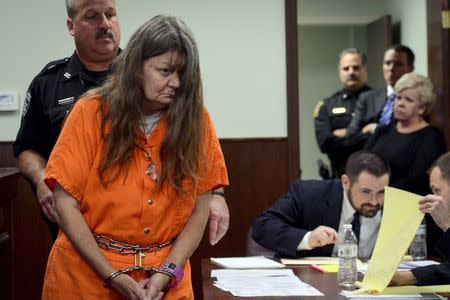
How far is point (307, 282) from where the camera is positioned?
2803mm

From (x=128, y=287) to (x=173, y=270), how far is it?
5.3 inches

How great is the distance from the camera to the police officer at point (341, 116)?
5.70 m

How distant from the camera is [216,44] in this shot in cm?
483

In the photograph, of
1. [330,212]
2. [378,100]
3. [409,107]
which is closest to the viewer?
[330,212]

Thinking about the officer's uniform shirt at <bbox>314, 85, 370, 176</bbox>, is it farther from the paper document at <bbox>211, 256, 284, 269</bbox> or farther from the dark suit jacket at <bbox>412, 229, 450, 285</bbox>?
the dark suit jacket at <bbox>412, 229, 450, 285</bbox>

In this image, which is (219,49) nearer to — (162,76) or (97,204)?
(162,76)

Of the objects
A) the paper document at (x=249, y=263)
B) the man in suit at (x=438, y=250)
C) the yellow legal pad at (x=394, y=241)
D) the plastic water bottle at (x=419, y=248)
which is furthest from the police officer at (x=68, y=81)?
the plastic water bottle at (x=419, y=248)

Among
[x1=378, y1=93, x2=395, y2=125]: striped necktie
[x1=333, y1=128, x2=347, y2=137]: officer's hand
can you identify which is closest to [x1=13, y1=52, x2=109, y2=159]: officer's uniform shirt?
[x1=378, y1=93, x2=395, y2=125]: striped necktie

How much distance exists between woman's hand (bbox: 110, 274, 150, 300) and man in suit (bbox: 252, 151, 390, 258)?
139 cm

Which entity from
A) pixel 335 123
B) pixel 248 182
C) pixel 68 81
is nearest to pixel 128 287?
pixel 68 81

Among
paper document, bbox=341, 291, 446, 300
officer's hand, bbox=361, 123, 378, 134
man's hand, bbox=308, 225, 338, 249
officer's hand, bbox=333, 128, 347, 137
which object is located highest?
officer's hand, bbox=361, 123, 378, 134

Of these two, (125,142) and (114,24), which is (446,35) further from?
(125,142)

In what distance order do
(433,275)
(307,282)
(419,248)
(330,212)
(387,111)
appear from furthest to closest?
(387,111) → (330,212) → (419,248) → (307,282) → (433,275)

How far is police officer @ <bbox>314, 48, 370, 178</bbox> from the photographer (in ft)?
18.7
